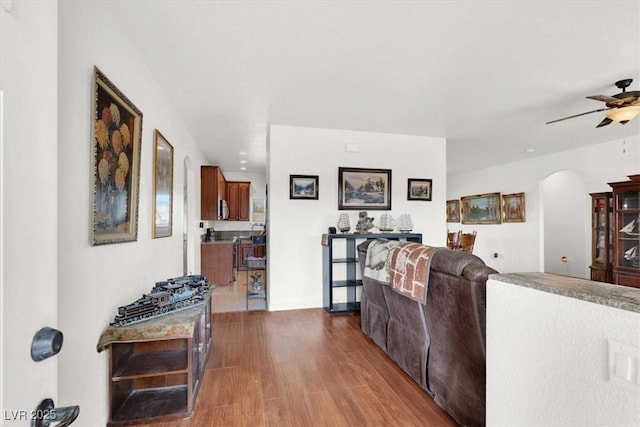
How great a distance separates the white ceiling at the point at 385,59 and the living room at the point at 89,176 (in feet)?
0.30

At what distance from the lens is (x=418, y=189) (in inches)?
188

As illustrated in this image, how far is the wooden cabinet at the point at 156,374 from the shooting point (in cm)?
177

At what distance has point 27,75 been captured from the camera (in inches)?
23.6

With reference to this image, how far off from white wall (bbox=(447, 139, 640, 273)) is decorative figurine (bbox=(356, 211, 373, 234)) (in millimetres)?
4164

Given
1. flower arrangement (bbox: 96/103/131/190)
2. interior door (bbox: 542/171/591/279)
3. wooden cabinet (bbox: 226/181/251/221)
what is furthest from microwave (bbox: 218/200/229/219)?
interior door (bbox: 542/171/591/279)

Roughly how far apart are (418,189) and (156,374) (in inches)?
167

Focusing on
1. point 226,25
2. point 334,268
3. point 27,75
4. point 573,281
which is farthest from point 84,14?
point 334,268

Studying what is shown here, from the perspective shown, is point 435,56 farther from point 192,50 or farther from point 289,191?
point 289,191

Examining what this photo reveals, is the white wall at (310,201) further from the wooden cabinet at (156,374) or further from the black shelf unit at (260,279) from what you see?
the wooden cabinet at (156,374)

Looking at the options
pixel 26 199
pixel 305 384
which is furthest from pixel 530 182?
pixel 26 199

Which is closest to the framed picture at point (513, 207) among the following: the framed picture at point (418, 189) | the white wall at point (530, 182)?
the white wall at point (530, 182)

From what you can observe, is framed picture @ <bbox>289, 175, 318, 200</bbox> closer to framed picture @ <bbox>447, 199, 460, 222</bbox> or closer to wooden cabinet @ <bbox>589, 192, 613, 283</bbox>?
wooden cabinet @ <bbox>589, 192, 613, 283</bbox>

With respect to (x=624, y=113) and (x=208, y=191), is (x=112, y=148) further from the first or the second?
(x=624, y=113)

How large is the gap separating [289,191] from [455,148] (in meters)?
3.39
